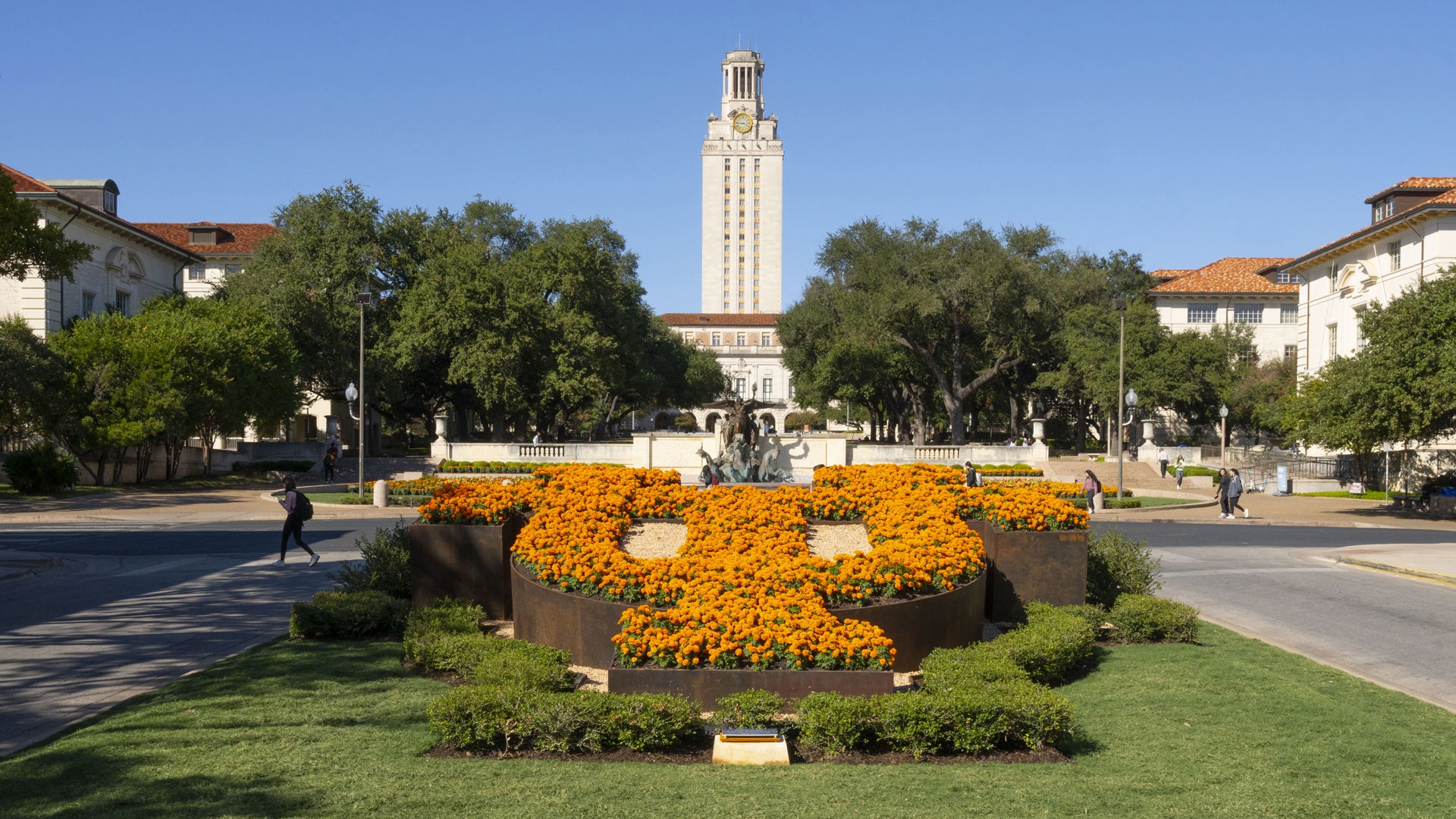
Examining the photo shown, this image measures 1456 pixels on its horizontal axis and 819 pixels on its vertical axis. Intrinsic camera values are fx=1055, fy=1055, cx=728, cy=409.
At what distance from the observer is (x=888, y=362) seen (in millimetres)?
65188

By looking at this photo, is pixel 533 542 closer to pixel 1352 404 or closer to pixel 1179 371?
pixel 1352 404

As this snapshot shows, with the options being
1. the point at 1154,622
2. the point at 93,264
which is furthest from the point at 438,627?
the point at 93,264

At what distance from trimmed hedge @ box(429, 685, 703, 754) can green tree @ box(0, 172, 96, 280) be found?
18.7 meters

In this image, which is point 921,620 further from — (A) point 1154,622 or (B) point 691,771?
(B) point 691,771

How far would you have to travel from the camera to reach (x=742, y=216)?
149 metres

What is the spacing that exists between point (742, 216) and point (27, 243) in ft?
428

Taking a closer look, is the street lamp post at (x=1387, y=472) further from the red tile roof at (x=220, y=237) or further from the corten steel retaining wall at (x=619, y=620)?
the red tile roof at (x=220, y=237)

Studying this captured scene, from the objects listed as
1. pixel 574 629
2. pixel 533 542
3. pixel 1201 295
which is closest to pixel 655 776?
pixel 574 629

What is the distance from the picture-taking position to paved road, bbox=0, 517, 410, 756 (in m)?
9.12

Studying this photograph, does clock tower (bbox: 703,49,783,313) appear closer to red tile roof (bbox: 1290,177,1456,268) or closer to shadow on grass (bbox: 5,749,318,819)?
red tile roof (bbox: 1290,177,1456,268)

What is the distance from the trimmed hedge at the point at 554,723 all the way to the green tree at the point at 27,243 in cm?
1874

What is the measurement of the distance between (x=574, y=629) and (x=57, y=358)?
113 ft

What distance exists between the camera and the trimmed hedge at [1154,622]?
11711mm

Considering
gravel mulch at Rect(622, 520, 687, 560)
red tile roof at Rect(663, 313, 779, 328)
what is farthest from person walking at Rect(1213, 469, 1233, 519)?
red tile roof at Rect(663, 313, 779, 328)
